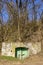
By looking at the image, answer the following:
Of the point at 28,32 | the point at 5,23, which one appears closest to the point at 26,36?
the point at 28,32

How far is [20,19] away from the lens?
3133cm

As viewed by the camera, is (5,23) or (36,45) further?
(5,23)

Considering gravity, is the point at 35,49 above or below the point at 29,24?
below

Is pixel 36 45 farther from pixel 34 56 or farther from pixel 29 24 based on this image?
pixel 29 24

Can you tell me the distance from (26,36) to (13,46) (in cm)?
579

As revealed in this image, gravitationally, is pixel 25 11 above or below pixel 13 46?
above

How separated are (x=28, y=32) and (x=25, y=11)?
2.72m

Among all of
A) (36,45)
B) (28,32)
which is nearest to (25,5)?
(28,32)

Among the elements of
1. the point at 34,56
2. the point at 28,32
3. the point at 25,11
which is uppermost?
the point at 25,11

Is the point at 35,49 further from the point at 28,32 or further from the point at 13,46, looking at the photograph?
the point at 28,32

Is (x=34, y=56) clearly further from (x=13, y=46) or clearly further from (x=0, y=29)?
(x=0, y=29)

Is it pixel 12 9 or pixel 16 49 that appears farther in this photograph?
pixel 12 9

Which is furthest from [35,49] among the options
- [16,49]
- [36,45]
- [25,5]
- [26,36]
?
[25,5]

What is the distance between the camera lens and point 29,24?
31844mm
